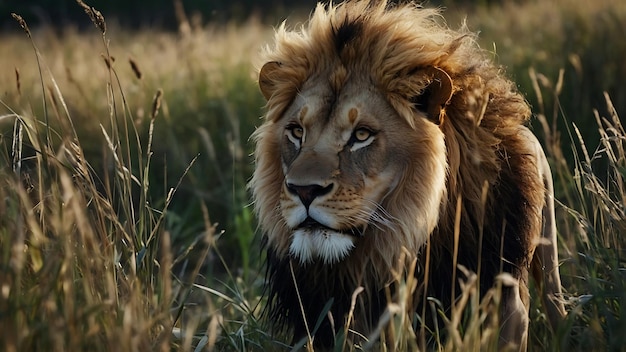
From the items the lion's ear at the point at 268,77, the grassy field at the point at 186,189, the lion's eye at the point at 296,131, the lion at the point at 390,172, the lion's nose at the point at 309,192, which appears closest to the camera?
the grassy field at the point at 186,189

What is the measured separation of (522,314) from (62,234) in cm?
179

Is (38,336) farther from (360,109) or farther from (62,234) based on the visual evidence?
(360,109)

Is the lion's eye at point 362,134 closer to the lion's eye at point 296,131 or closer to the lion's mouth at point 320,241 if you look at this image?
the lion's eye at point 296,131

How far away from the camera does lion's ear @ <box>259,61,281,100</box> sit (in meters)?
3.96

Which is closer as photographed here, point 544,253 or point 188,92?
point 544,253

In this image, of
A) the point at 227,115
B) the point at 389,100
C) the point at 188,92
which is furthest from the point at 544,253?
the point at 188,92

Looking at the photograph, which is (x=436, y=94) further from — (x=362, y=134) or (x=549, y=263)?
(x=549, y=263)

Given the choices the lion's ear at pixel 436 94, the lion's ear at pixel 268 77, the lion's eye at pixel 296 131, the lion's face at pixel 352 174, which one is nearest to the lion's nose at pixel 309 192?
the lion's face at pixel 352 174

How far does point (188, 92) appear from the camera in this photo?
8281 mm

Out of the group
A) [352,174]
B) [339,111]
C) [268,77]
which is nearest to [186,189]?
[268,77]

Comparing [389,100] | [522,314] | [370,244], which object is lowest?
[522,314]

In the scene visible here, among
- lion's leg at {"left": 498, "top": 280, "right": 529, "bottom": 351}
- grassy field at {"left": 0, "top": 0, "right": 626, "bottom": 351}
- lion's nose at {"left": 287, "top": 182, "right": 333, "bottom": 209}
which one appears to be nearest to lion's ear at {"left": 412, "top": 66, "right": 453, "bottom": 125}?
grassy field at {"left": 0, "top": 0, "right": 626, "bottom": 351}

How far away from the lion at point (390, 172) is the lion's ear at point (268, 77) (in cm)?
3

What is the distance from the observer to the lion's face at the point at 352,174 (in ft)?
11.2
